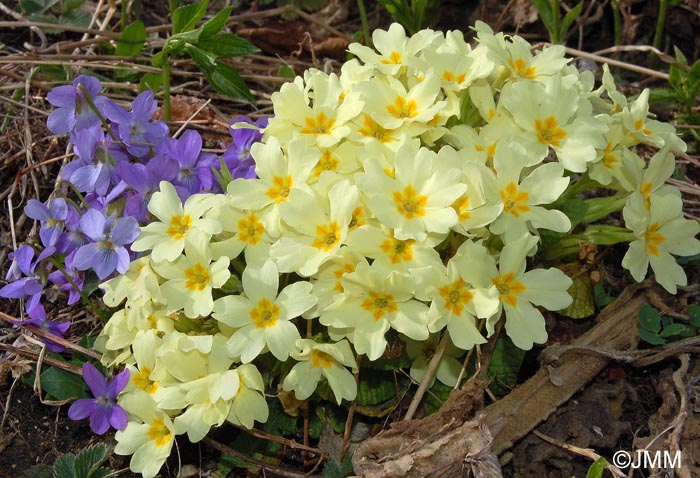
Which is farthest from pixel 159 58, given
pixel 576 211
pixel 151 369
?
pixel 576 211

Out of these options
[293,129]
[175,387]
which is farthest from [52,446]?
[293,129]

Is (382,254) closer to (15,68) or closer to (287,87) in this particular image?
(287,87)

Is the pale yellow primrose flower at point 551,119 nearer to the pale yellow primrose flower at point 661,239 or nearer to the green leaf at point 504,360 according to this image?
the pale yellow primrose flower at point 661,239

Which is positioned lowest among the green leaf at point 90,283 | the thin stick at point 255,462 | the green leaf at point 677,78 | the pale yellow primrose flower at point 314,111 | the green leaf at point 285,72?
the thin stick at point 255,462

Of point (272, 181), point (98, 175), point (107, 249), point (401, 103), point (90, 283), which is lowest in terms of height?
point (90, 283)

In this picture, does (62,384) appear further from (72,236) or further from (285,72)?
(285,72)

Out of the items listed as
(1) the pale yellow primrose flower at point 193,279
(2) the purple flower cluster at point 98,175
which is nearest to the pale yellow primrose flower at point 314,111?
(2) the purple flower cluster at point 98,175

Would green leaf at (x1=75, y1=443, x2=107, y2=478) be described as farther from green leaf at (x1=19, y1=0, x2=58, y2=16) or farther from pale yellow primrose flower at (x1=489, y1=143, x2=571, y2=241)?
green leaf at (x1=19, y1=0, x2=58, y2=16)
